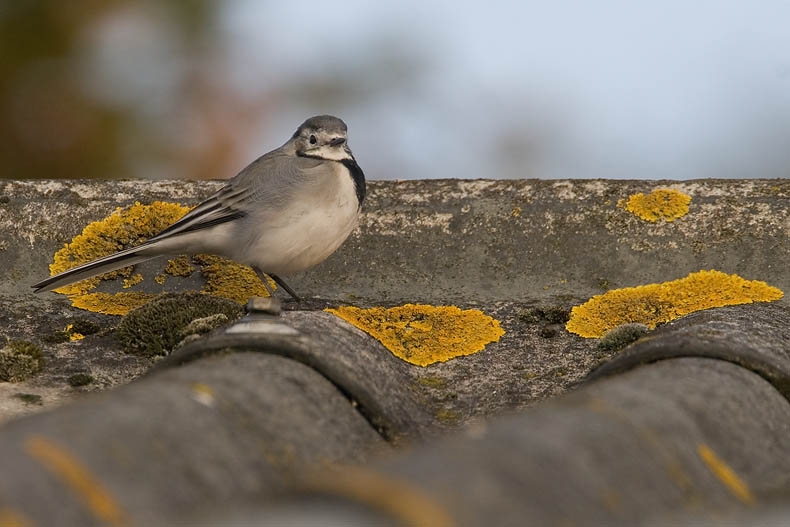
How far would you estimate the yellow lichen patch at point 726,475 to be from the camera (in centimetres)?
253

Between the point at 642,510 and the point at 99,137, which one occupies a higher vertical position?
the point at 99,137

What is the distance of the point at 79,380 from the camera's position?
162 inches

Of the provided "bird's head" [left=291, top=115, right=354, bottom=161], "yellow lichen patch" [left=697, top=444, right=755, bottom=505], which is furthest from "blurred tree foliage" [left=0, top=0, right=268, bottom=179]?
"yellow lichen patch" [left=697, top=444, right=755, bottom=505]

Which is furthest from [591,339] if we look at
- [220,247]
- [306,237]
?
[220,247]

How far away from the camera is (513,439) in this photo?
6.92 ft

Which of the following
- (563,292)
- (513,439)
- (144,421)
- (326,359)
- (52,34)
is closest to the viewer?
(513,439)

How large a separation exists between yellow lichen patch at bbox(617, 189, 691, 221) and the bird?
1.40m

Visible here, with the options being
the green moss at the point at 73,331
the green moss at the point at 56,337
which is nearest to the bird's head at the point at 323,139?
the green moss at the point at 73,331

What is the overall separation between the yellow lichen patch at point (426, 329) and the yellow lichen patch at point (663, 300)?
41 centimetres

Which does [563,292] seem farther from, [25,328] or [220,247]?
[25,328]

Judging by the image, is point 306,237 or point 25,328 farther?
point 306,237

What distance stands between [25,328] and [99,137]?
683cm

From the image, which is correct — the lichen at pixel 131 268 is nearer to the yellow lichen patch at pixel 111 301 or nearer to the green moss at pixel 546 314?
the yellow lichen patch at pixel 111 301

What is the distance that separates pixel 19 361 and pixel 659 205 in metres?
3.20
